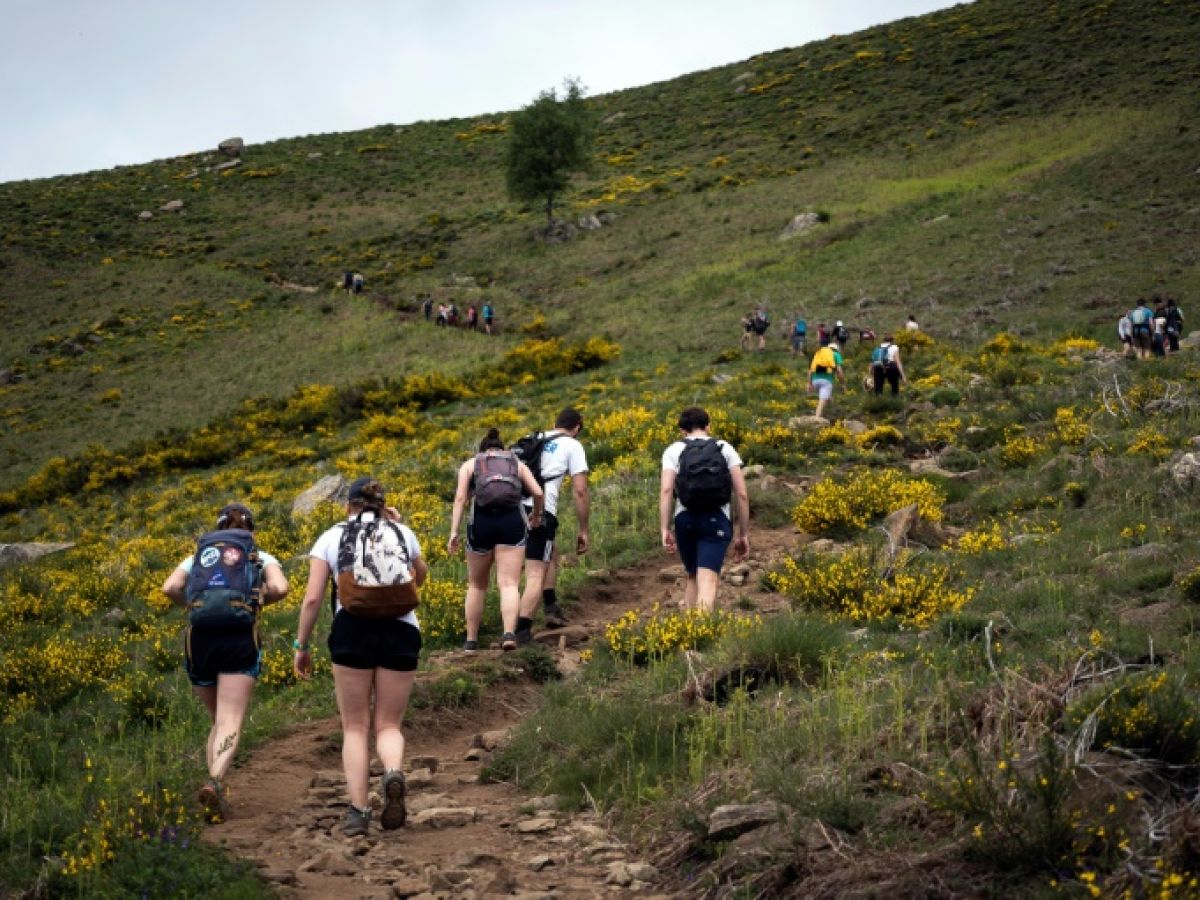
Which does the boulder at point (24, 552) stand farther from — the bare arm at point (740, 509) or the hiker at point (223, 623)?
the bare arm at point (740, 509)

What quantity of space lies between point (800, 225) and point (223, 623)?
41.5 metres

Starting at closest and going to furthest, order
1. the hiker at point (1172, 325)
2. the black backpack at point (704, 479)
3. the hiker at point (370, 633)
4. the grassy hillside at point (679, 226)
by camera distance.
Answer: the hiker at point (370, 633) → the black backpack at point (704, 479) → the hiker at point (1172, 325) → the grassy hillside at point (679, 226)

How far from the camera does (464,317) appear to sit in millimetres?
43531

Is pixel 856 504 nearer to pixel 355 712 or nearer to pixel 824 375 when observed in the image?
pixel 824 375

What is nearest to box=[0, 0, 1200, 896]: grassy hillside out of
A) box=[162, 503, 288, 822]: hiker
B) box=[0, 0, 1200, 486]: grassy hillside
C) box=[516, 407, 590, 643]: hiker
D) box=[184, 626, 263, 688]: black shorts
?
box=[0, 0, 1200, 486]: grassy hillside

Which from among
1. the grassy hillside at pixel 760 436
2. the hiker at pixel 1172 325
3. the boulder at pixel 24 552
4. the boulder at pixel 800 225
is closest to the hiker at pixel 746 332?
the grassy hillside at pixel 760 436

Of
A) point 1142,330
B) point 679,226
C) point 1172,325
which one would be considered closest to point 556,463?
point 1142,330

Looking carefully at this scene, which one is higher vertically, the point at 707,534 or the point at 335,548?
the point at 335,548

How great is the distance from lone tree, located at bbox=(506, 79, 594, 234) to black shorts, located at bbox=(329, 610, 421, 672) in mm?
50509

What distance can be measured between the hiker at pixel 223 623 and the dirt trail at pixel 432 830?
489 mm

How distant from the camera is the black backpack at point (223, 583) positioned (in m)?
5.89

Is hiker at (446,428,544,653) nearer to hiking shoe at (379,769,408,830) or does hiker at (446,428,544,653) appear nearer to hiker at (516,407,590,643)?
hiker at (516,407,590,643)

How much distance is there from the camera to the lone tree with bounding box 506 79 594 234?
54.7 meters

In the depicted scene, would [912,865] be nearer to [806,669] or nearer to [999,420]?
[806,669]
